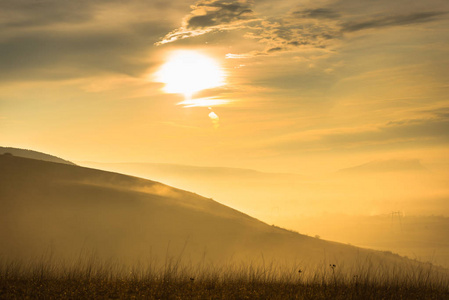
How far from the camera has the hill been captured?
35000 mm

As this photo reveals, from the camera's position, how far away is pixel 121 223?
3894cm

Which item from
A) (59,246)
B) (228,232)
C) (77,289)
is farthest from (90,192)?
(77,289)


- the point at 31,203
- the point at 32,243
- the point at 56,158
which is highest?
the point at 56,158

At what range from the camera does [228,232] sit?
42.1 metres

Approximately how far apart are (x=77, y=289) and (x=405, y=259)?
53.0 meters

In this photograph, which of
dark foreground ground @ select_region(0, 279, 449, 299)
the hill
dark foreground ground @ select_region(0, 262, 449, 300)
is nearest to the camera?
dark foreground ground @ select_region(0, 279, 449, 299)

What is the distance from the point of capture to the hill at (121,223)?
35.0m

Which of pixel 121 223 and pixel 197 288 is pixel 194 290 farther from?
pixel 121 223

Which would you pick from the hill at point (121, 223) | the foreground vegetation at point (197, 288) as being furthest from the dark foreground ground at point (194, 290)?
the hill at point (121, 223)

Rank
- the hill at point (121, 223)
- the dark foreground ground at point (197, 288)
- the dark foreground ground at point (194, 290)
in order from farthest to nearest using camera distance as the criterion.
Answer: the hill at point (121, 223) < the dark foreground ground at point (197, 288) < the dark foreground ground at point (194, 290)

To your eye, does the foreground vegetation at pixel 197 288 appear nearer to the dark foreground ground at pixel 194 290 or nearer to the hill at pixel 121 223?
the dark foreground ground at pixel 194 290

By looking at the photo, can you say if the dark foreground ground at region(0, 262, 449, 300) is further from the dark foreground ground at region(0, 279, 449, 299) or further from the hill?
the hill

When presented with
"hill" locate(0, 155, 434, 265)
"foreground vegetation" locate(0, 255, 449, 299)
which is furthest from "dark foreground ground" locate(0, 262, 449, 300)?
"hill" locate(0, 155, 434, 265)

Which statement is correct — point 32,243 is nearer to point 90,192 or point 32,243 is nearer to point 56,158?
point 90,192
